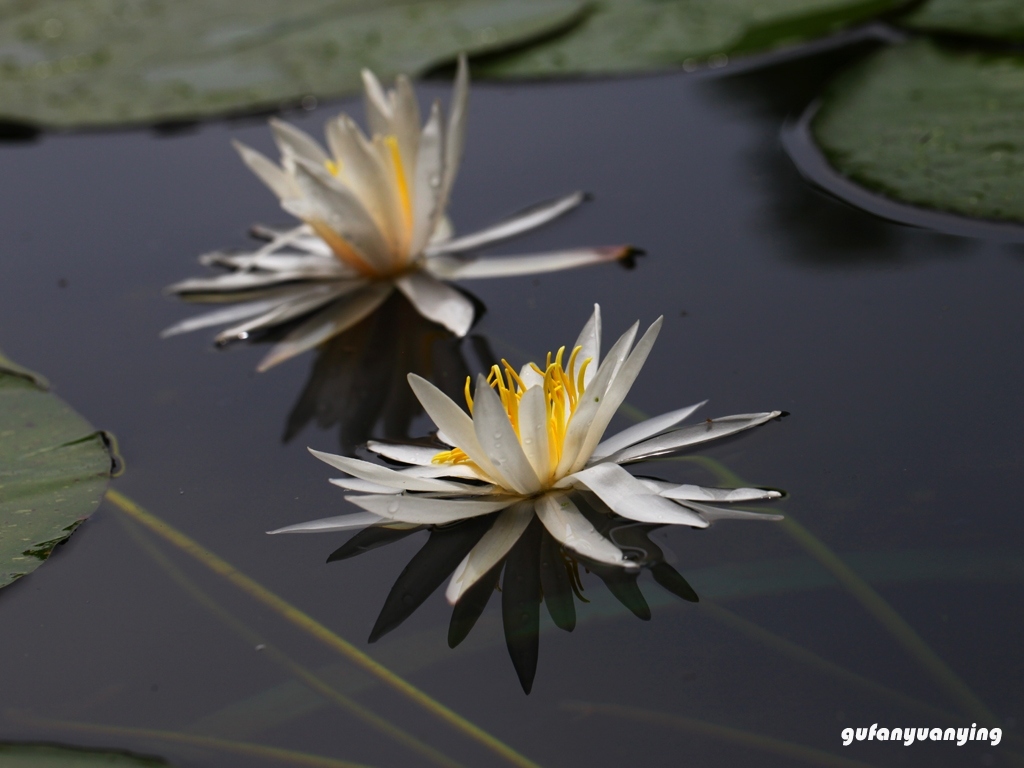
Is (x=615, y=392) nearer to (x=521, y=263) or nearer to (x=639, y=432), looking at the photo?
(x=639, y=432)

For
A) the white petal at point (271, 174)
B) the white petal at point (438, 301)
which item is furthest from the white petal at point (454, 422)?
the white petal at point (271, 174)

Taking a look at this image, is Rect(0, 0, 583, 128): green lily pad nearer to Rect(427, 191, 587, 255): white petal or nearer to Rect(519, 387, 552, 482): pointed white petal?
Rect(427, 191, 587, 255): white petal

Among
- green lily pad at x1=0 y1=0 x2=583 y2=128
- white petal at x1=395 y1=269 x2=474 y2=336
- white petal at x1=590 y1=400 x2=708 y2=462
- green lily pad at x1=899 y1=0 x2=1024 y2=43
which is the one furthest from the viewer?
green lily pad at x1=0 y1=0 x2=583 y2=128

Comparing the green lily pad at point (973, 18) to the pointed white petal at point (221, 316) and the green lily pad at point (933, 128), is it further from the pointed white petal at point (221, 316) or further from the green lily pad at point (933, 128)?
the pointed white petal at point (221, 316)

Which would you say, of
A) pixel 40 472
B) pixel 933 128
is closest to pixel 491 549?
pixel 40 472

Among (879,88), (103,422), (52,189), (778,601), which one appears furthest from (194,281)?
(879,88)

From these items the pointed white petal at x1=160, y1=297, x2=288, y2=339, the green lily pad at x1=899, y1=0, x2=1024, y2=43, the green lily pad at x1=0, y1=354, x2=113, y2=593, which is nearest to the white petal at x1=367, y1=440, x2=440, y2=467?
the green lily pad at x1=0, y1=354, x2=113, y2=593

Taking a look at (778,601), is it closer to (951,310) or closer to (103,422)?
(951,310)
